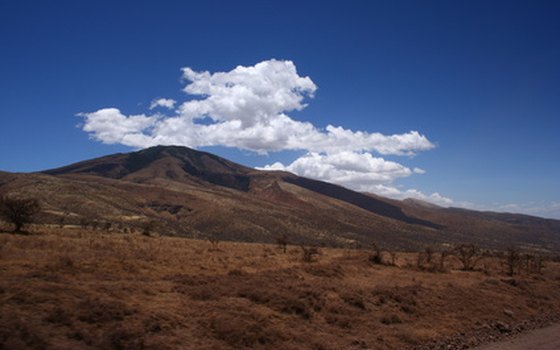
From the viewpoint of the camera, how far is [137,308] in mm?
13492

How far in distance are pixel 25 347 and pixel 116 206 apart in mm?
77677

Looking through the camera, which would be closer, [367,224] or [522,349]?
[522,349]

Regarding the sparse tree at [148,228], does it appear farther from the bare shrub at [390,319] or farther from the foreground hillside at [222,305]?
the bare shrub at [390,319]

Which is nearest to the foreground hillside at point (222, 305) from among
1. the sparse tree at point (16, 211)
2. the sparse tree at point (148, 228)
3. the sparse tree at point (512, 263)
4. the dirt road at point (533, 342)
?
the dirt road at point (533, 342)

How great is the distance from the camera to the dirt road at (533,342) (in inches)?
591

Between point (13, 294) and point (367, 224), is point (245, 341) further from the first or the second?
point (367, 224)

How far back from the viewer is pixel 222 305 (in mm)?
15367

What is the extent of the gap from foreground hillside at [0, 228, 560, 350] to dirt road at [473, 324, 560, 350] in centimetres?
72

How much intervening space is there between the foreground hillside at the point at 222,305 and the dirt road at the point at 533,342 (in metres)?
0.72

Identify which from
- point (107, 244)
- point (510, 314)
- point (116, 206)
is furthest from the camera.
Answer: point (116, 206)

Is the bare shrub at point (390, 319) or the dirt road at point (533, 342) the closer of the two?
the dirt road at point (533, 342)

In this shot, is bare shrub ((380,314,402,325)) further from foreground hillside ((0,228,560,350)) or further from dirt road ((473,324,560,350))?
dirt road ((473,324,560,350))

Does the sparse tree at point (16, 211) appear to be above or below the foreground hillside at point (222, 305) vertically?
above

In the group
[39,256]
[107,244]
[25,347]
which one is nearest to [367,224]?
[107,244]
